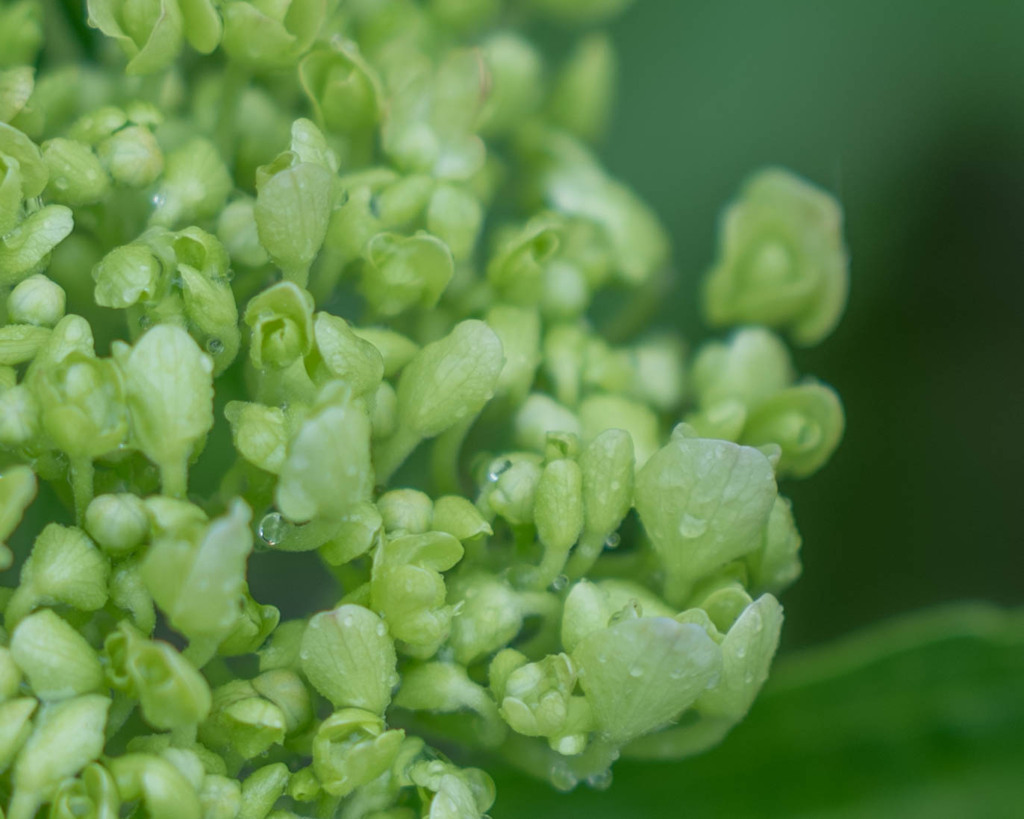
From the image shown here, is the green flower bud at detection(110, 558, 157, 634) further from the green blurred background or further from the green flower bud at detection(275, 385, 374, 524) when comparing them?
the green blurred background

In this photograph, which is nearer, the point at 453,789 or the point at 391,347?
the point at 453,789

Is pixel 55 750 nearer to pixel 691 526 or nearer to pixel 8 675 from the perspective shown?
pixel 8 675

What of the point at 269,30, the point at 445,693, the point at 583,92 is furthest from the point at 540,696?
the point at 583,92

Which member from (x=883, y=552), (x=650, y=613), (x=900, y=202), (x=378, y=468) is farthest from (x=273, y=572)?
(x=900, y=202)

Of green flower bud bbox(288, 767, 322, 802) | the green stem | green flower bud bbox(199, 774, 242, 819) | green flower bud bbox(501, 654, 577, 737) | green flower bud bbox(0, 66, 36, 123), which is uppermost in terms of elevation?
green flower bud bbox(0, 66, 36, 123)

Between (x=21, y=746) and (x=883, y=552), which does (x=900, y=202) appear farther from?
(x=21, y=746)

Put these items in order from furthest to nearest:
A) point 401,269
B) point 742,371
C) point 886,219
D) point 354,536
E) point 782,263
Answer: point 886,219, point 782,263, point 742,371, point 401,269, point 354,536

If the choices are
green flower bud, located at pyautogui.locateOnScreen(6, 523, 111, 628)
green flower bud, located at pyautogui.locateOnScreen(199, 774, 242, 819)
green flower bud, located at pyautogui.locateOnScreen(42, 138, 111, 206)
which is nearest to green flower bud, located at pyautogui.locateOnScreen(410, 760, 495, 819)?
green flower bud, located at pyautogui.locateOnScreen(199, 774, 242, 819)
